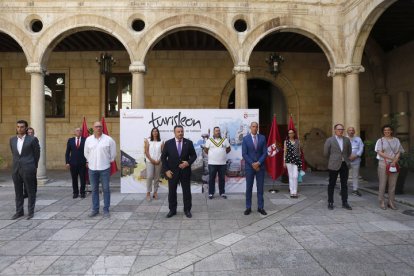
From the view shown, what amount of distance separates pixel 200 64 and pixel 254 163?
8813 mm

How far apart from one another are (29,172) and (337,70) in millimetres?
8844

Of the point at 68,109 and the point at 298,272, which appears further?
the point at 68,109

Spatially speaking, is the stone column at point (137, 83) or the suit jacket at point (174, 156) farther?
the stone column at point (137, 83)

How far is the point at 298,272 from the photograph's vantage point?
3.82 meters

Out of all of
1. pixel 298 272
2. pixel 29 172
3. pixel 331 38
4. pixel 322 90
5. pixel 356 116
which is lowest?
pixel 298 272

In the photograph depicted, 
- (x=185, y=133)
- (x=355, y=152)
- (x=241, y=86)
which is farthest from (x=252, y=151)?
(x=241, y=86)

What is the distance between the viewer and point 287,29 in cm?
1059

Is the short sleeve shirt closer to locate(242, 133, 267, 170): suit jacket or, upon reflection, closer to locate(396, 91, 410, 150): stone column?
locate(242, 133, 267, 170): suit jacket

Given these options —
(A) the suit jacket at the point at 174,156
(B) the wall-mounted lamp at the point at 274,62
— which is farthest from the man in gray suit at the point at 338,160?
(B) the wall-mounted lamp at the point at 274,62

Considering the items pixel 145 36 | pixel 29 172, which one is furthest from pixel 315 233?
pixel 145 36

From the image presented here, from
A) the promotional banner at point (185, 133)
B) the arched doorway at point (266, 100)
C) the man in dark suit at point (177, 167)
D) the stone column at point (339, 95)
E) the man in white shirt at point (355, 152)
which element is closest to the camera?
the man in dark suit at point (177, 167)

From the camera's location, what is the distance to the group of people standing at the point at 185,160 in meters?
6.39

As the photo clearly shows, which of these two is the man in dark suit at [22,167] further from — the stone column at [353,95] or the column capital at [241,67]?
the stone column at [353,95]

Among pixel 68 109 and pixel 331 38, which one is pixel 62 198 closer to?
pixel 68 109
